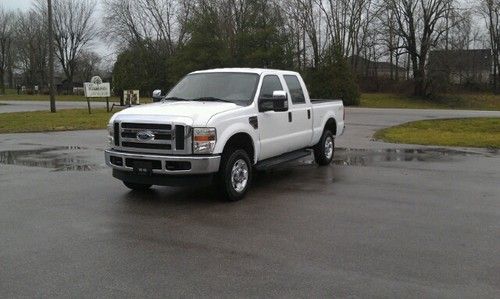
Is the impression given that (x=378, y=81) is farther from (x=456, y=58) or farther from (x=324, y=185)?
(x=324, y=185)

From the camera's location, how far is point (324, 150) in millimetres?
11102

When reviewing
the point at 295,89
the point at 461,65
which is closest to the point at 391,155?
the point at 295,89

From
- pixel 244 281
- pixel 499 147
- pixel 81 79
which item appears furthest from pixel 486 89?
pixel 81 79

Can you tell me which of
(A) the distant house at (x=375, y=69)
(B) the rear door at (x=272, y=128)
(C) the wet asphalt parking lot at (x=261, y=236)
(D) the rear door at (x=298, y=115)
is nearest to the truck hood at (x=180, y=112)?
(B) the rear door at (x=272, y=128)

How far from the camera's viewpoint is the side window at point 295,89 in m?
9.65

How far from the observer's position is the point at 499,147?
14820mm

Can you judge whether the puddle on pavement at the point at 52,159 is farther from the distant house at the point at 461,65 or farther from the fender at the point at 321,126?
the distant house at the point at 461,65

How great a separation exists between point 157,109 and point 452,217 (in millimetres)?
4288

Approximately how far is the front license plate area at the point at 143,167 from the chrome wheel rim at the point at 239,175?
1.17 meters

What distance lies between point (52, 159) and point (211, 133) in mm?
6259

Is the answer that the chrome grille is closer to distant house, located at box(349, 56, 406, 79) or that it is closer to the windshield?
the windshield

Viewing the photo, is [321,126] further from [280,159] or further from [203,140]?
[203,140]

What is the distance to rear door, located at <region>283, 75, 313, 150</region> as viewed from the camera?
9.37m

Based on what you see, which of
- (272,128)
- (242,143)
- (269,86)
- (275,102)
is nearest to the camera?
(242,143)
